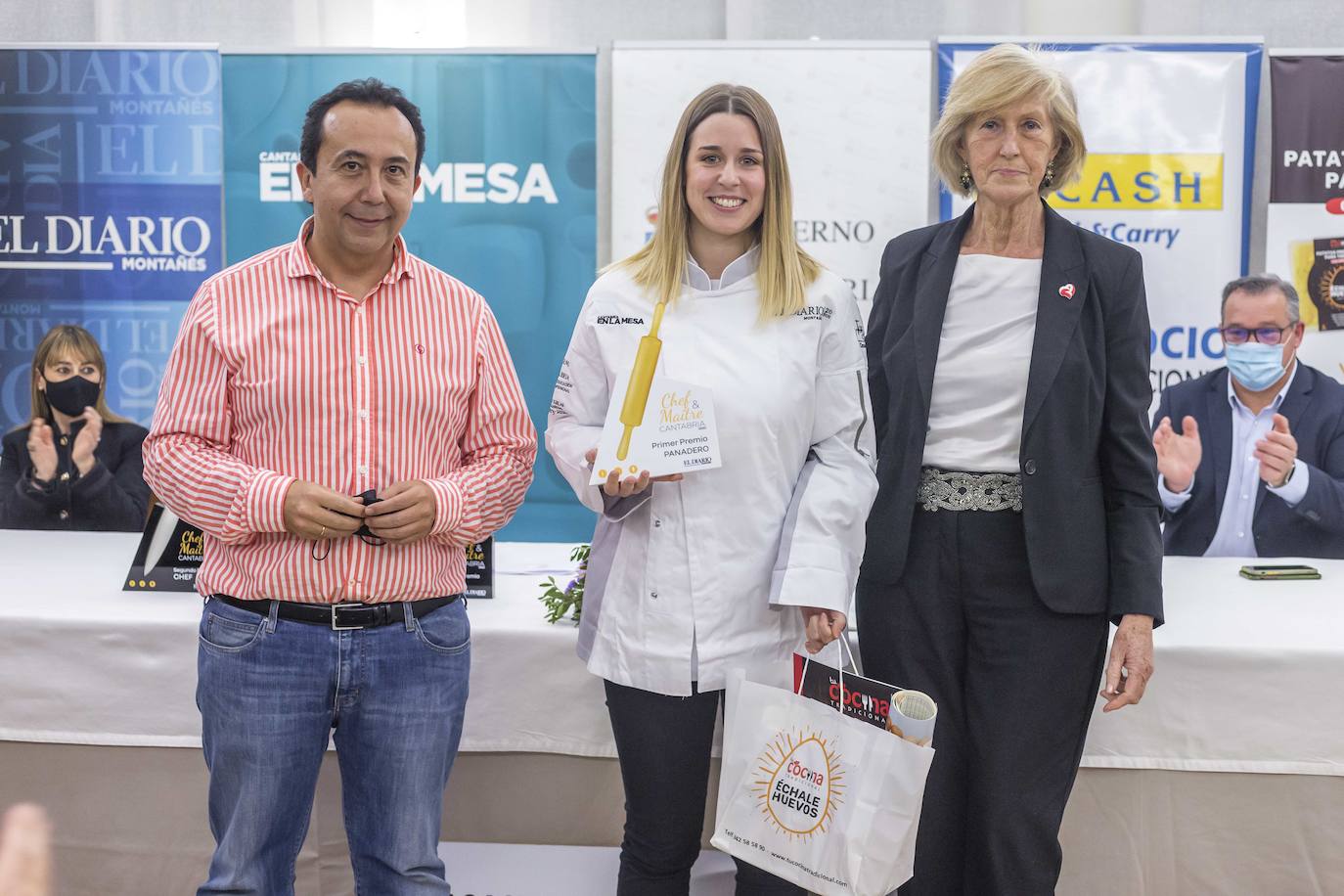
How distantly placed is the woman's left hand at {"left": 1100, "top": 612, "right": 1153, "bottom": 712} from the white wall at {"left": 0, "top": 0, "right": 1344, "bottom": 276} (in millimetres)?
2991

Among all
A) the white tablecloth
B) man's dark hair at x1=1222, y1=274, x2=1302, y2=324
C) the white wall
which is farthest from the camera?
the white wall

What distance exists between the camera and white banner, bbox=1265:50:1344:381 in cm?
396

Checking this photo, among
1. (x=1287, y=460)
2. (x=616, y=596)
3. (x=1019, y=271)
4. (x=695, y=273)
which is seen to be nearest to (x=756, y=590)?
(x=616, y=596)

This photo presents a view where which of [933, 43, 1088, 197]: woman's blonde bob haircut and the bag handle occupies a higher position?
[933, 43, 1088, 197]: woman's blonde bob haircut

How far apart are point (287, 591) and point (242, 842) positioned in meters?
0.38

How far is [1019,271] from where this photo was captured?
1.96 metres

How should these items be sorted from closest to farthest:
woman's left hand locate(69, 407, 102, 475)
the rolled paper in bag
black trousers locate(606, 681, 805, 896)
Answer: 1. the rolled paper in bag
2. black trousers locate(606, 681, 805, 896)
3. woman's left hand locate(69, 407, 102, 475)

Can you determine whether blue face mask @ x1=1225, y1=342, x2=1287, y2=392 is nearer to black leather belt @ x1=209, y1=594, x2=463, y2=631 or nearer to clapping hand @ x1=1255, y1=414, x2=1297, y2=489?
clapping hand @ x1=1255, y1=414, x2=1297, y2=489

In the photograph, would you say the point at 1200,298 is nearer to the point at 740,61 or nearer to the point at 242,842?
the point at 740,61

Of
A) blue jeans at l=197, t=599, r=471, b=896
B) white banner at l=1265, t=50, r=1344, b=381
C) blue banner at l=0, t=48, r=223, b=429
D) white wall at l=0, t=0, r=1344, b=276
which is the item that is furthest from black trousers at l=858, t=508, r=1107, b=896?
blue banner at l=0, t=48, r=223, b=429

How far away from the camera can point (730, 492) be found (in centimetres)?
187

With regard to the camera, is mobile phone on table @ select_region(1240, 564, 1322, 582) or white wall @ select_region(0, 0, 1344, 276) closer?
mobile phone on table @ select_region(1240, 564, 1322, 582)

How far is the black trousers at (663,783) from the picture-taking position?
73.6 inches

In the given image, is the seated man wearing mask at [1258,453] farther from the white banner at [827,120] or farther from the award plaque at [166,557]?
the award plaque at [166,557]
